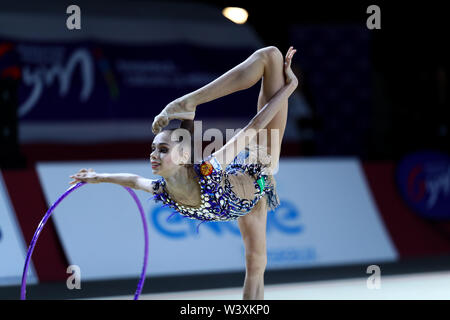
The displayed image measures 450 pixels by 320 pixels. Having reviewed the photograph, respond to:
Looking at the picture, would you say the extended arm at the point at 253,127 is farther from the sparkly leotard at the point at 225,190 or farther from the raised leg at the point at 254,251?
the raised leg at the point at 254,251

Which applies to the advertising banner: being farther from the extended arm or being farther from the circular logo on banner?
the extended arm

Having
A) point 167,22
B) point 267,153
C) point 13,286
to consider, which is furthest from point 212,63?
point 267,153

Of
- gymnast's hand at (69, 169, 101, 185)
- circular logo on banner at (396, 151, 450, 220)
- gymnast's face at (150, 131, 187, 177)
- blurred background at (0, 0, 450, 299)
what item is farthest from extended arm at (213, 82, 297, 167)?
circular logo on banner at (396, 151, 450, 220)

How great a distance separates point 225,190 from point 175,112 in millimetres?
470

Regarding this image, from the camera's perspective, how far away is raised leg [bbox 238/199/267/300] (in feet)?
12.1

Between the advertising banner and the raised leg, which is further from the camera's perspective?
the advertising banner

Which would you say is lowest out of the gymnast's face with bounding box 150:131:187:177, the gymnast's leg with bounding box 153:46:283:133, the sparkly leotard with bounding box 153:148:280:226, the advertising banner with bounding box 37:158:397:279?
the advertising banner with bounding box 37:158:397:279

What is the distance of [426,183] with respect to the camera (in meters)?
7.29

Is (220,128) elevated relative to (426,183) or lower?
elevated

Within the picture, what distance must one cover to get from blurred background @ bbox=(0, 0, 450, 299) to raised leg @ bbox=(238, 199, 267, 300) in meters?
1.75

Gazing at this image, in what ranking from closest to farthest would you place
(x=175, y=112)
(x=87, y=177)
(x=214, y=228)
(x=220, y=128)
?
(x=175, y=112), (x=87, y=177), (x=214, y=228), (x=220, y=128)

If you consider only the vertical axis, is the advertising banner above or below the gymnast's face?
below

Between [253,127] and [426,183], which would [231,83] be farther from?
[426,183]

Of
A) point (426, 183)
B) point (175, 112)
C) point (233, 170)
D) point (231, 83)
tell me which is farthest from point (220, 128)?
point (175, 112)
